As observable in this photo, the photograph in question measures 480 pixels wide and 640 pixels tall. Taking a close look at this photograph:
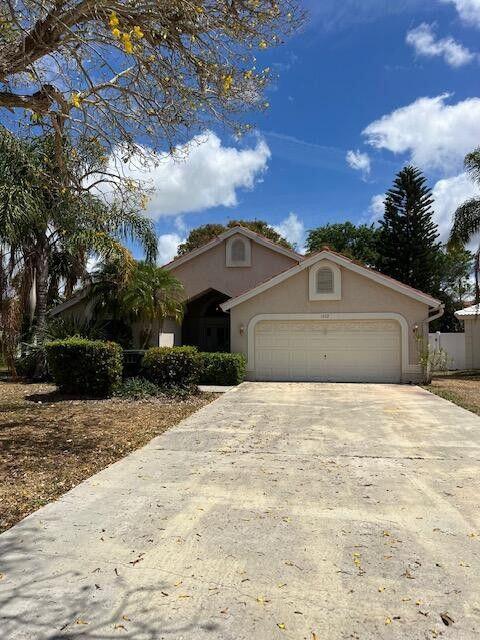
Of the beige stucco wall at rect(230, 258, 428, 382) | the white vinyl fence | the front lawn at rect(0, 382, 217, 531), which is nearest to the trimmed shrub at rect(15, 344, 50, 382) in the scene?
the front lawn at rect(0, 382, 217, 531)

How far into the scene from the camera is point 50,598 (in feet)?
10.7

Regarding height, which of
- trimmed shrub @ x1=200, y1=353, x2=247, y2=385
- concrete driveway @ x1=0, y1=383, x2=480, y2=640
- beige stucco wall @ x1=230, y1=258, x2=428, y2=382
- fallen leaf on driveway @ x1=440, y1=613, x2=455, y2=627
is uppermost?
beige stucco wall @ x1=230, y1=258, x2=428, y2=382

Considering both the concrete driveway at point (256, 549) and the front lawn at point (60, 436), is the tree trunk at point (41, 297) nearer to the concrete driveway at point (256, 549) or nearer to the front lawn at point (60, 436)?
the front lawn at point (60, 436)

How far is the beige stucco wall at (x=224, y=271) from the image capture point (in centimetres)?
2036

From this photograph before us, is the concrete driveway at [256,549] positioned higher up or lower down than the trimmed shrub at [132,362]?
lower down

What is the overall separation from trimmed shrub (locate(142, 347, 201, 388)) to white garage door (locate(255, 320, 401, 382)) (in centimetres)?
475

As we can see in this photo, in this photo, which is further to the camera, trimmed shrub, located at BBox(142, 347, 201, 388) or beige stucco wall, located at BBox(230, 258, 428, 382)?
beige stucco wall, located at BBox(230, 258, 428, 382)

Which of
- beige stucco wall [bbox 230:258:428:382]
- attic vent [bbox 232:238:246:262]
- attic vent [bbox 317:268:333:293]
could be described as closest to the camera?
beige stucco wall [bbox 230:258:428:382]

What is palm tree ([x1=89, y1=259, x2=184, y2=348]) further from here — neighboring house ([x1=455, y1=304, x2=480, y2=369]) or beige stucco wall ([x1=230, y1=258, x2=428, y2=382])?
neighboring house ([x1=455, y1=304, x2=480, y2=369])

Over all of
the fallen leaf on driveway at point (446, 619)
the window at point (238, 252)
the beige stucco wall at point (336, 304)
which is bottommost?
the fallen leaf on driveway at point (446, 619)

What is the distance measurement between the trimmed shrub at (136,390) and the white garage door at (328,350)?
551 centimetres

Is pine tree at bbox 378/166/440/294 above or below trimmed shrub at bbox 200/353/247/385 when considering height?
above

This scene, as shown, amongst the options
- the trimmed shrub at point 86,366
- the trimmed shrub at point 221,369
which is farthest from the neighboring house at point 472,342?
the trimmed shrub at point 86,366

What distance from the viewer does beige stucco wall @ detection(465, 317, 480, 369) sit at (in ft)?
81.9
